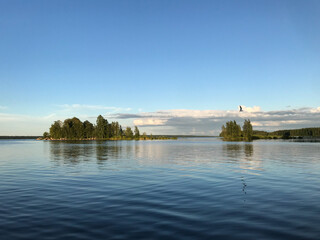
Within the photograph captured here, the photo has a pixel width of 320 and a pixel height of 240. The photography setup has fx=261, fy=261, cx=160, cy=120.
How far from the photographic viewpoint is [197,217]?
1534cm

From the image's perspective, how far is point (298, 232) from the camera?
1295 cm

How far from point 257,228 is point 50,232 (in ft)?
34.3

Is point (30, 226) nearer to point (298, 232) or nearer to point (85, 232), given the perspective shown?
point (85, 232)

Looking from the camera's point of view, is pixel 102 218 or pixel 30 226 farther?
pixel 102 218

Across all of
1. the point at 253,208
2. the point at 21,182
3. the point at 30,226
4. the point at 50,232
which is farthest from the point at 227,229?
the point at 21,182

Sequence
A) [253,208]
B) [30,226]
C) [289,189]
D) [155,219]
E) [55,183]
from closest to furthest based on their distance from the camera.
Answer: [30,226], [155,219], [253,208], [289,189], [55,183]

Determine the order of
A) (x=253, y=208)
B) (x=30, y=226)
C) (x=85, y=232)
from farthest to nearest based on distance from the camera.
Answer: (x=253, y=208), (x=30, y=226), (x=85, y=232)

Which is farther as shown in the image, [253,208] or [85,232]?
[253,208]

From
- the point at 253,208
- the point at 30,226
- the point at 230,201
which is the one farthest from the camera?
the point at 230,201

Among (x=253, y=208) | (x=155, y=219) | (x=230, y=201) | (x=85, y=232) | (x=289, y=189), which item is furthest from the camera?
(x=289, y=189)

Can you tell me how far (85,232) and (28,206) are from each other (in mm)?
7560

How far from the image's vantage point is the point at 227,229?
13352 mm

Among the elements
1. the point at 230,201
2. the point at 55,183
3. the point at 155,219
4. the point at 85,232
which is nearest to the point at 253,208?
the point at 230,201

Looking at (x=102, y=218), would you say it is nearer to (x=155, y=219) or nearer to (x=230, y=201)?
(x=155, y=219)
